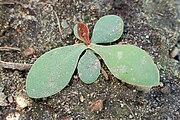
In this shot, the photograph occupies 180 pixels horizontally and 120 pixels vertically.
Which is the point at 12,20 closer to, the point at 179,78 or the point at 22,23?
the point at 22,23

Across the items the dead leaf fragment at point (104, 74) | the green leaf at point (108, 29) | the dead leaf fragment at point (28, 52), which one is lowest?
the dead leaf fragment at point (104, 74)

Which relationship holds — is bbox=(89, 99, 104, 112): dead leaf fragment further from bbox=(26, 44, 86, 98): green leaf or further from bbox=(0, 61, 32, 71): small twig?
bbox=(0, 61, 32, 71): small twig

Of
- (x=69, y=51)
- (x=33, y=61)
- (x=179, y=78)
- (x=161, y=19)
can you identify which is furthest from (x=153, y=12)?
(x=33, y=61)

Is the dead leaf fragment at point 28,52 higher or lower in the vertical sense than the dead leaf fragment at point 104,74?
higher

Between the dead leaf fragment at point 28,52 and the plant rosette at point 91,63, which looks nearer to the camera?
the plant rosette at point 91,63

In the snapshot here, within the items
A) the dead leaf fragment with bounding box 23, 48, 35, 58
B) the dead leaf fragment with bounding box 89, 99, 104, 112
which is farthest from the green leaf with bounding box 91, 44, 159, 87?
the dead leaf fragment with bounding box 23, 48, 35, 58

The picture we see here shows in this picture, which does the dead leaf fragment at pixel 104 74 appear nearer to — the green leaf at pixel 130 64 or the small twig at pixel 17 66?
the green leaf at pixel 130 64

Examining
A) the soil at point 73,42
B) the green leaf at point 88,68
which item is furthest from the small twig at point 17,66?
the green leaf at point 88,68

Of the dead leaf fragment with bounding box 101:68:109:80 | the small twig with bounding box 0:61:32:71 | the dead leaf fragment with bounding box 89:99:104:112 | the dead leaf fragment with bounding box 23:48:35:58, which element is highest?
the dead leaf fragment with bounding box 23:48:35:58
